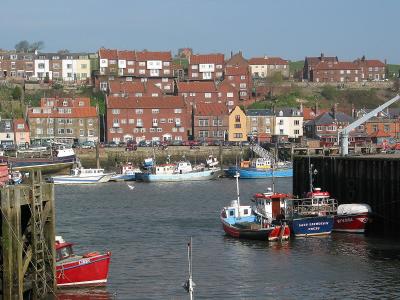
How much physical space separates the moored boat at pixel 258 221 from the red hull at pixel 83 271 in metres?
15.2

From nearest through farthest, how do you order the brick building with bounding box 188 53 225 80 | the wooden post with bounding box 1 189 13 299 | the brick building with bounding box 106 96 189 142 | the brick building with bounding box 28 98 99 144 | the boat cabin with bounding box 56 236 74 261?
the wooden post with bounding box 1 189 13 299, the boat cabin with bounding box 56 236 74 261, the brick building with bounding box 28 98 99 144, the brick building with bounding box 106 96 189 142, the brick building with bounding box 188 53 225 80

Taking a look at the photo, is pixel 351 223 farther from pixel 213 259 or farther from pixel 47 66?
pixel 47 66

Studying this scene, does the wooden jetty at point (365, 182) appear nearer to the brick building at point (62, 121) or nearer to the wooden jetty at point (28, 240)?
the wooden jetty at point (28, 240)

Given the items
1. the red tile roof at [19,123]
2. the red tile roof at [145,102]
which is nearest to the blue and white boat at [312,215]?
the red tile roof at [19,123]

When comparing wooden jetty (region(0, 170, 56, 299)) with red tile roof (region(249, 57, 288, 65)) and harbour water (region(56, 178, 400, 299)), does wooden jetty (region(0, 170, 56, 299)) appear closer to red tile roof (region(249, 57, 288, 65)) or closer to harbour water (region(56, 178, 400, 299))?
harbour water (region(56, 178, 400, 299))

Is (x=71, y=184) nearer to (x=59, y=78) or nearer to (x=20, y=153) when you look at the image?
(x=20, y=153)

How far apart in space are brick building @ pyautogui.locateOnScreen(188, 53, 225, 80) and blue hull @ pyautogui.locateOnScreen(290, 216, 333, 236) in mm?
105485

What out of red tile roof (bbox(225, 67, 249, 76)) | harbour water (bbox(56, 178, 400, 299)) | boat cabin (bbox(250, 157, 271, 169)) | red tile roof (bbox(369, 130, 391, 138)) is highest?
red tile roof (bbox(225, 67, 249, 76))

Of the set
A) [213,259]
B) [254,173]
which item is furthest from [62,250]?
[254,173]

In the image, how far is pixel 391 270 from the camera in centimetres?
4444

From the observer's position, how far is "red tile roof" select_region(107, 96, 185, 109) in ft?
441

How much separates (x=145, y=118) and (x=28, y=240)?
9974cm

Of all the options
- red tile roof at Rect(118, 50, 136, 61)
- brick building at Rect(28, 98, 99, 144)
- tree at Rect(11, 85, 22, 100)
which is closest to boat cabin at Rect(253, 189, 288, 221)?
brick building at Rect(28, 98, 99, 144)

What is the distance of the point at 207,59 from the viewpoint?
160500 millimetres
